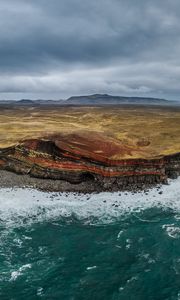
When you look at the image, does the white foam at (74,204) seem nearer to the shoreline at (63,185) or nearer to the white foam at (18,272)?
the shoreline at (63,185)

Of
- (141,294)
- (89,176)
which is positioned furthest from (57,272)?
(89,176)

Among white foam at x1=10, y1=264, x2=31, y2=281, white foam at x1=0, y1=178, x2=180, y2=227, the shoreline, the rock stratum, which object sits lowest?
white foam at x1=10, y1=264, x2=31, y2=281

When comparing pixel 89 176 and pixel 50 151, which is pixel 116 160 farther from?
pixel 50 151

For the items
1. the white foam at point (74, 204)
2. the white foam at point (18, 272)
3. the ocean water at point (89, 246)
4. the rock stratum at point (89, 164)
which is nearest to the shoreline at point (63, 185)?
the rock stratum at point (89, 164)

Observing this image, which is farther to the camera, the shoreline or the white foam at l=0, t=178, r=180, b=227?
the shoreline

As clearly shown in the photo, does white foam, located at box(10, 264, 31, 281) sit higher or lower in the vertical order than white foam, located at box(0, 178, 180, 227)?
lower

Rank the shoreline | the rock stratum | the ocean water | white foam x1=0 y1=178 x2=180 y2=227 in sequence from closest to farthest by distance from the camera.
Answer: the ocean water < white foam x1=0 y1=178 x2=180 y2=227 < the shoreline < the rock stratum

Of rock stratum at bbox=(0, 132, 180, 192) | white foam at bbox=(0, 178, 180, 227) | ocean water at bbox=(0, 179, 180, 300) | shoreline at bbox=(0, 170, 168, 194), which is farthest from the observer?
rock stratum at bbox=(0, 132, 180, 192)

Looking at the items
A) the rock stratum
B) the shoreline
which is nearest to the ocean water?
the shoreline

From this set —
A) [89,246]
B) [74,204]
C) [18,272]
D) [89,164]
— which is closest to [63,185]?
[89,164]

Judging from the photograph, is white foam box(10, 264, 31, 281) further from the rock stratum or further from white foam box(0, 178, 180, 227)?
the rock stratum
